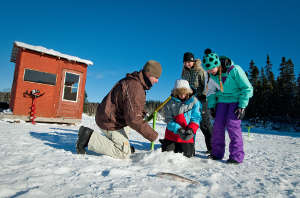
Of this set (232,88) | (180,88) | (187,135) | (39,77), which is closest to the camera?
(187,135)

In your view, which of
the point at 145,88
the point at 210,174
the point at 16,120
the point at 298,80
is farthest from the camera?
the point at 298,80

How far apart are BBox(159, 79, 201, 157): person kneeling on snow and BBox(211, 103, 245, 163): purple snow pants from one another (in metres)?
0.33

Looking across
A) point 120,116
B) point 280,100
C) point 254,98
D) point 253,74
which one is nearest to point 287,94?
point 280,100

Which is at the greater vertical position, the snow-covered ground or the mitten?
the mitten

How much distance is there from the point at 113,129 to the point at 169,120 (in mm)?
897

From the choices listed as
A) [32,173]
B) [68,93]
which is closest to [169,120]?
[32,173]

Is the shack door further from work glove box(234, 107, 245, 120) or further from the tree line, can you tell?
the tree line

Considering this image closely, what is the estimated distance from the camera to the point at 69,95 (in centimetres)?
852

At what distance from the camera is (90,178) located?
151 cm

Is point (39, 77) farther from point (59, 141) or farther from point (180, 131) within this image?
point (180, 131)

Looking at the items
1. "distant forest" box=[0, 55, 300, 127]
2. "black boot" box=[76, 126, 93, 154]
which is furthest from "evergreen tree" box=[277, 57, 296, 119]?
"black boot" box=[76, 126, 93, 154]

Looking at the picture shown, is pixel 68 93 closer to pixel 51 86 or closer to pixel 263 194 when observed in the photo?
pixel 51 86

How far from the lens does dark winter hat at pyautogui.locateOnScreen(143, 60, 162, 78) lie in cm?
229

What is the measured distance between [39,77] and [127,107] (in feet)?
24.5
